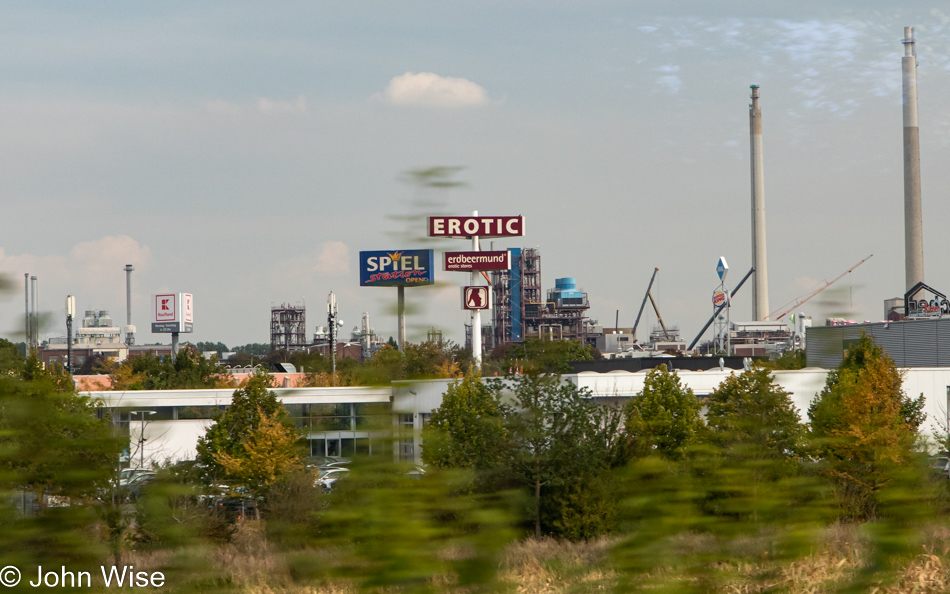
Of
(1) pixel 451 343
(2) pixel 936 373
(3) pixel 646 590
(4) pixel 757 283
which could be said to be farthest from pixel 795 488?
(4) pixel 757 283

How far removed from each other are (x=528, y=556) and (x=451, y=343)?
68 centimetres

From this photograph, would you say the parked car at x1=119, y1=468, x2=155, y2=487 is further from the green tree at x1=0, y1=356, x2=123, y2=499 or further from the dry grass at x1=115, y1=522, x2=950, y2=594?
the dry grass at x1=115, y1=522, x2=950, y2=594

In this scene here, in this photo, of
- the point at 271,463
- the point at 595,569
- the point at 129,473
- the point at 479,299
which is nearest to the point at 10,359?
the point at 129,473

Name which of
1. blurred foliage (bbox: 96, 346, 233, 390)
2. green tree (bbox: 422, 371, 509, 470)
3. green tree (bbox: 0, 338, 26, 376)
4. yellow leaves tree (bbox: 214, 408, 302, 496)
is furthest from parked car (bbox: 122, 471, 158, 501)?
blurred foliage (bbox: 96, 346, 233, 390)

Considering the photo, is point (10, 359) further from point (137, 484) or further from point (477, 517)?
point (477, 517)

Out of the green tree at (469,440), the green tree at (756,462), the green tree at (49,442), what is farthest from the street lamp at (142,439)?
the green tree at (756,462)

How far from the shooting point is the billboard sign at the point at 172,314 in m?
83.6

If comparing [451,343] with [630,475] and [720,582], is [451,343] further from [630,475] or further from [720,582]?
[720,582]

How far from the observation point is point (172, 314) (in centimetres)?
8494

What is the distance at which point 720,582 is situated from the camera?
87.7 inches

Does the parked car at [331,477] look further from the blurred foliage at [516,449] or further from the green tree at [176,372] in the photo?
the green tree at [176,372]

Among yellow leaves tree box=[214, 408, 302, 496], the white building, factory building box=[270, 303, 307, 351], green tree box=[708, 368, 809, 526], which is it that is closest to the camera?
the white building

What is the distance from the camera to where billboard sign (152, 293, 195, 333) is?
83.6 meters

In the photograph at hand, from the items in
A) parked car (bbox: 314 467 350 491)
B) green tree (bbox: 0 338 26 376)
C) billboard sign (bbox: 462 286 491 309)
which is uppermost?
billboard sign (bbox: 462 286 491 309)
